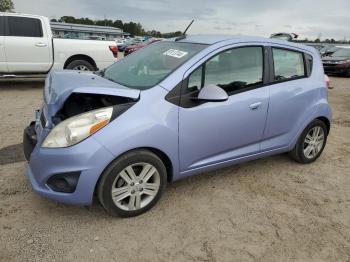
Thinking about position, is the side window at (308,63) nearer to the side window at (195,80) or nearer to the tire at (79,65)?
the side window at (195,80)

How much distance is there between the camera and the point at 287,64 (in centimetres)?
414

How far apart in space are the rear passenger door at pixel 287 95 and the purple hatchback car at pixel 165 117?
1 cm

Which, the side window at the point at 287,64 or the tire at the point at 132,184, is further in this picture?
the side window at the point at 287,64

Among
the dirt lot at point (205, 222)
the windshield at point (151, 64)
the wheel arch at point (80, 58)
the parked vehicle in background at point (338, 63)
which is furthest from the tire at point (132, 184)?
the parked vehicle in background at point (338, 63)

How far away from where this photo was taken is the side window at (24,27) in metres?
8.62

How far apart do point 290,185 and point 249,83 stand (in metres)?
1.26

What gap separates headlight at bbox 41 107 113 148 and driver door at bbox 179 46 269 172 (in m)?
0.71

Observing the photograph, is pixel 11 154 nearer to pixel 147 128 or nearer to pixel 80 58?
pixel 147 128

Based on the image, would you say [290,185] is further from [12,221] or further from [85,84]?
[12,221]

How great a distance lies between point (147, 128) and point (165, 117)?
0.69 feet

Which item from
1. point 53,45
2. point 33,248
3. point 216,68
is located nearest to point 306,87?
point 216,68

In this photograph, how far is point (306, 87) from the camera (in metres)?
4.23

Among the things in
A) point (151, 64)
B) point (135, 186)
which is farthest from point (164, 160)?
point (151, 64)

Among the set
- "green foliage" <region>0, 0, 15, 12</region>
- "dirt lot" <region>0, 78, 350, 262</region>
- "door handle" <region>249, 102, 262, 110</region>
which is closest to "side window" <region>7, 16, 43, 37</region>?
"dirt lot" <region>0, 78, 350, 262</region>
